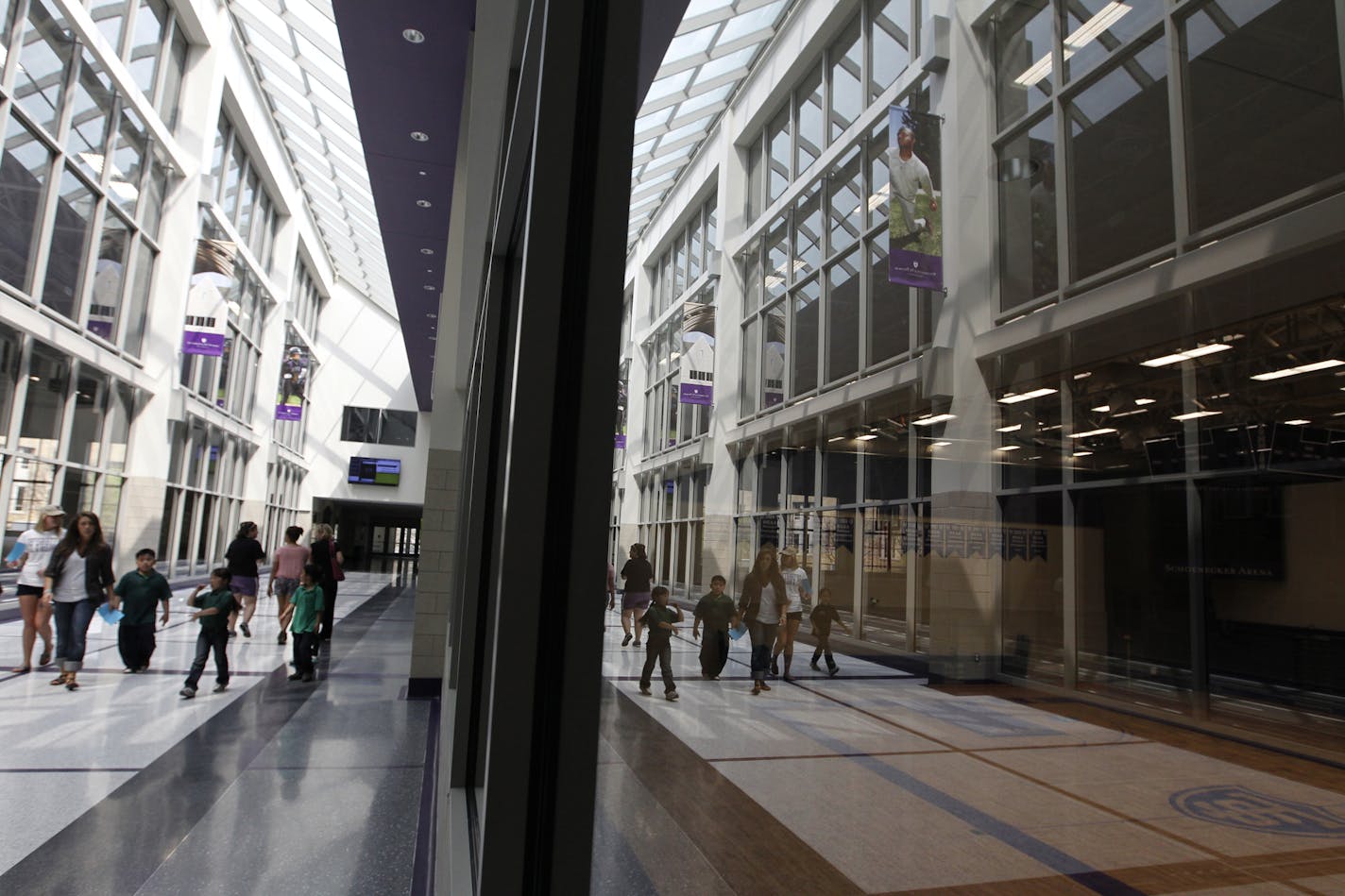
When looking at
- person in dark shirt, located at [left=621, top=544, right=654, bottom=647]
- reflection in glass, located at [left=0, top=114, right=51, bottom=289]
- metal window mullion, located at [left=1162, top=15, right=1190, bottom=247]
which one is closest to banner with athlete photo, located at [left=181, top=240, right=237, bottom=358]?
reflection in glass, located at [left=0, top=114, right=51, bottom=289]

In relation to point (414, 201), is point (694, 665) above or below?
below

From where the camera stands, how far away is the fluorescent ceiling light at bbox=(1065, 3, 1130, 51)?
844mm

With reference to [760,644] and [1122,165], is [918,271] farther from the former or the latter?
[760,644]

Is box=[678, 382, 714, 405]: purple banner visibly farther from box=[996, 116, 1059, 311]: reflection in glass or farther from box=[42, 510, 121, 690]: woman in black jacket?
box=[42, 510, 121, 690]: woman in black jacket

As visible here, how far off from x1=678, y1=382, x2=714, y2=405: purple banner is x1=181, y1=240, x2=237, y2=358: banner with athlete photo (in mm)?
17428

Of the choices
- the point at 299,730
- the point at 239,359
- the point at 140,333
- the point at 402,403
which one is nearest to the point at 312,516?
the point at 402,403

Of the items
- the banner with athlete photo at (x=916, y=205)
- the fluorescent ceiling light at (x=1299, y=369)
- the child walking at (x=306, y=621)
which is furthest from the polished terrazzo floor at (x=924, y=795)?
the child walking at (x=306, y=621)

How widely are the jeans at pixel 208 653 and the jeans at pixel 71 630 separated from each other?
3.48 ft

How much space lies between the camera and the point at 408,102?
268 inches

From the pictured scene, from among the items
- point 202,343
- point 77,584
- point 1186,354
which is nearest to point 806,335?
point 1186,354

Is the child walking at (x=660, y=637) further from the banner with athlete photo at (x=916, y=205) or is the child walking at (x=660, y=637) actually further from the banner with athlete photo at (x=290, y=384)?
the banner with athlete photo at (x=290, y=384)

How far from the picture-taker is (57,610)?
745 centimetres

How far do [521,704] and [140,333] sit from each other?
18070 mm

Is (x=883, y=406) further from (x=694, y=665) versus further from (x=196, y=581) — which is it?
(x=196, y=581)
